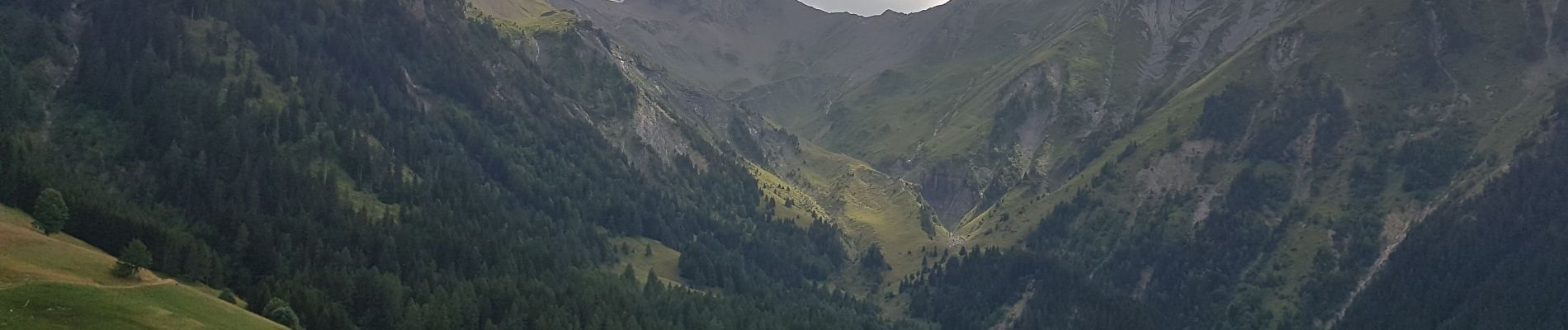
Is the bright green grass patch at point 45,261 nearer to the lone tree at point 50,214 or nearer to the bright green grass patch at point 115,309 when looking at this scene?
the bright green grass patch at point 115,309

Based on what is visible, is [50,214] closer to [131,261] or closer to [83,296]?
[131,261]

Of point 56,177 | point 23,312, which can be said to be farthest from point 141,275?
point 56,177

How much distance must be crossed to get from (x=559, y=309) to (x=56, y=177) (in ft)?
250

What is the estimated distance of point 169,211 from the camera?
197 metres

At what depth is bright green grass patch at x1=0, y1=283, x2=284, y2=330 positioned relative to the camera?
315ft

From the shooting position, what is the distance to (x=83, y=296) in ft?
344

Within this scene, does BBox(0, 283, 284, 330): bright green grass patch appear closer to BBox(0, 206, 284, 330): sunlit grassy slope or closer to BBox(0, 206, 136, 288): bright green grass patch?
BBox(0, 206, 284, 330): sunlit grassy slope

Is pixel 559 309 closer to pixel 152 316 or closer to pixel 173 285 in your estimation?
pixel 173 285

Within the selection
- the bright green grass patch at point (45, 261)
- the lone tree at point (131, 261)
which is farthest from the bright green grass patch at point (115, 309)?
the lone tree at point (131, 261)

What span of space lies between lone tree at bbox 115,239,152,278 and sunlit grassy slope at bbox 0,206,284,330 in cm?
128

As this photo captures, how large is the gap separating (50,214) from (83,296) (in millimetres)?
51816

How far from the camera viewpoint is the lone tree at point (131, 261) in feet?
412

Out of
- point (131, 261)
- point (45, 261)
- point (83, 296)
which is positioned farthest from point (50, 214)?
point (83, 296)

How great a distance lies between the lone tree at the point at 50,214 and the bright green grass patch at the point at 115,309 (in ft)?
111
